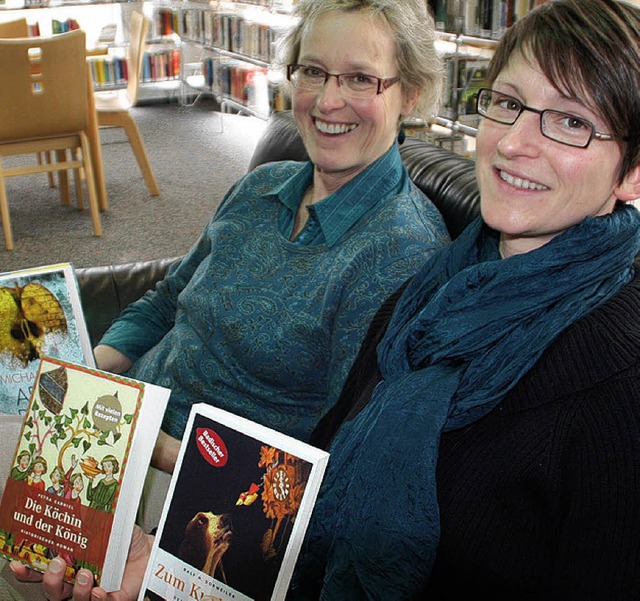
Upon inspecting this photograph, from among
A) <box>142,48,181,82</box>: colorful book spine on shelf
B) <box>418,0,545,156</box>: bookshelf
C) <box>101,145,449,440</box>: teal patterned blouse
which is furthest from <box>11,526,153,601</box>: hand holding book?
<box>142,48,181,82</box>: colorful book spine on shelf

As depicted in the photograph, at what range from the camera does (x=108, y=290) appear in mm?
1936

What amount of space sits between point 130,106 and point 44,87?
97 cm

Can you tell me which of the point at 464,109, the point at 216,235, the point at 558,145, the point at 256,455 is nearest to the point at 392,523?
the point at 256,455

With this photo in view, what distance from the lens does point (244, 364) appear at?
4.60 feet

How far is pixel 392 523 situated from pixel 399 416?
0.45 feet

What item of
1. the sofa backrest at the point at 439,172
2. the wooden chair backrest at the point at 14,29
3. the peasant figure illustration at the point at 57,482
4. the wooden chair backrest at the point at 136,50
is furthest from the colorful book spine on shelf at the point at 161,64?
the peasant figure illustration at the point at 57,482

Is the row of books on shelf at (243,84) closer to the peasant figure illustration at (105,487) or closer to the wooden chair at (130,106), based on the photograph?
the wooden chair at (130,106)

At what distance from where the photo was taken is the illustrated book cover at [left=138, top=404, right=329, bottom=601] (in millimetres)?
854

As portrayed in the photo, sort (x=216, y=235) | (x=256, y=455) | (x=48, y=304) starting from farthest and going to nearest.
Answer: (x=216, y=235), (x=48, y=304), (x=256, y=455)

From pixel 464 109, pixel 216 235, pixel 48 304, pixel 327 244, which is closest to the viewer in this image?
pixel 48 304

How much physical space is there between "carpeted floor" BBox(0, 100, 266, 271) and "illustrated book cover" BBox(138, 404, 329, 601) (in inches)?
118

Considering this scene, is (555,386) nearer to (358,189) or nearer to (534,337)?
(534,337)

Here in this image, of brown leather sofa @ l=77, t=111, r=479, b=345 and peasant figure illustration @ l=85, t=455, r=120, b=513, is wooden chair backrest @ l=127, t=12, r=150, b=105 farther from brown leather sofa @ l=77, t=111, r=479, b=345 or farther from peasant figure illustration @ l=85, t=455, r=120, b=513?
peasant figure illustration @ l=85, t=455, r=120, b=513

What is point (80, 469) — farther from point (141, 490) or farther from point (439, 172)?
point (439, 172)
